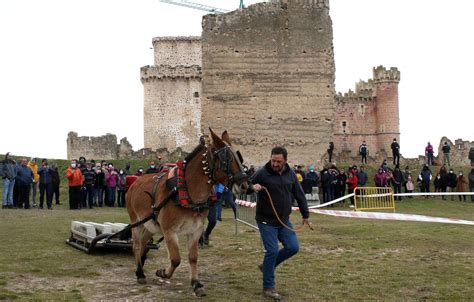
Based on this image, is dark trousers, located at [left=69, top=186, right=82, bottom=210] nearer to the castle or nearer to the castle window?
the castle

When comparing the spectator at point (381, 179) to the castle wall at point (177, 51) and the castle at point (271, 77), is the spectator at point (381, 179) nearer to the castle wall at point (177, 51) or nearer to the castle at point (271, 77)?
the castle at point (271, 77)

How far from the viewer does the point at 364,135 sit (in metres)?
72.8

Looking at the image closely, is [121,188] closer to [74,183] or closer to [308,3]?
[74,183]

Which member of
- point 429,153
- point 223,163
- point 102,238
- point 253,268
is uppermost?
point 429,153

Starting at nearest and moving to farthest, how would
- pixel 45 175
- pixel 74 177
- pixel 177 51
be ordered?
pixel 74 177
pixel 45 175
pixel 177 51

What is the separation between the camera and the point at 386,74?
68.1m

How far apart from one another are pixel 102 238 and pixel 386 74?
197ft

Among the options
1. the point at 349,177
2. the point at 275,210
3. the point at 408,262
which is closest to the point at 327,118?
the point at 349,177

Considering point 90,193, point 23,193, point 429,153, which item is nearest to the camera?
point 23,193

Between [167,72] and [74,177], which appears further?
[167,72]

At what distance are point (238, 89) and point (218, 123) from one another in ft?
5.80

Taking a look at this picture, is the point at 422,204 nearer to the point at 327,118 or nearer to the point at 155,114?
the point at 327,118

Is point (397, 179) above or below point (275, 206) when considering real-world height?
above

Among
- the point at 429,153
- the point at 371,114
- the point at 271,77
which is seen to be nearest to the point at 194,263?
the point at 271,77
